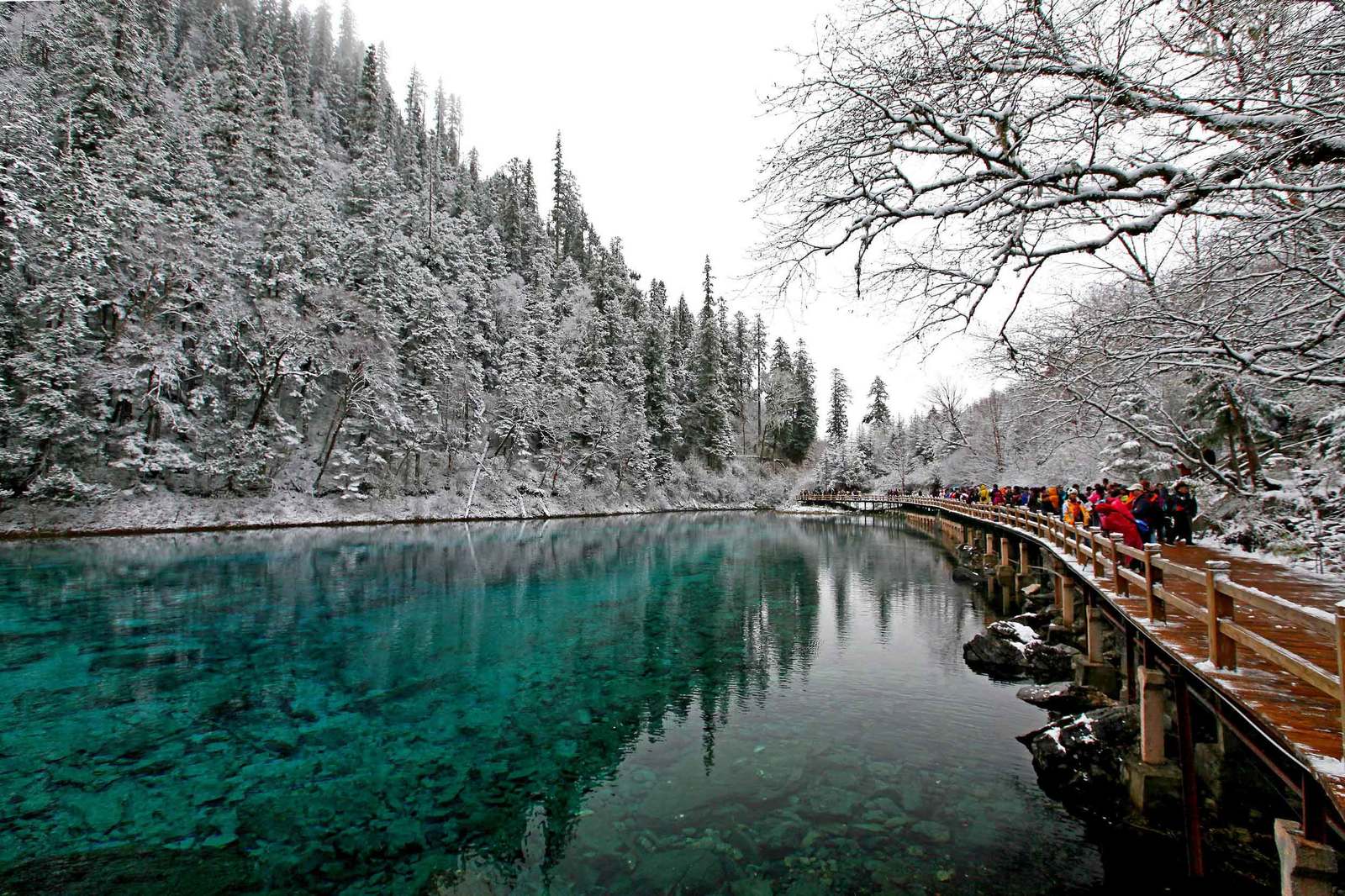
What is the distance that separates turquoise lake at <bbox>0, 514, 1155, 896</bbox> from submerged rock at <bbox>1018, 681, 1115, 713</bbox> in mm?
520

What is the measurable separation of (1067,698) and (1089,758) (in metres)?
3.23

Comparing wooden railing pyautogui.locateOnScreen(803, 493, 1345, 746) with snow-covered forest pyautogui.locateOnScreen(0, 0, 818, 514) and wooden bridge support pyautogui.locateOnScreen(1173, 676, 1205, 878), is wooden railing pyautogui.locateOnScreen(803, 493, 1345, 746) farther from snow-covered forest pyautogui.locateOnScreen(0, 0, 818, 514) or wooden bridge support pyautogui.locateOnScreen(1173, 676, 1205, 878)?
snow-covered forest pyautogui.locateOnScreen(0, 0, 818, 514)

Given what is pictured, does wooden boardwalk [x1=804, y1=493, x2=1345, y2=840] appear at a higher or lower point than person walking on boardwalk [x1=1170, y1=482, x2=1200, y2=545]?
lower

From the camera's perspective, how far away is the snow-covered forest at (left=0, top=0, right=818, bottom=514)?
104ft

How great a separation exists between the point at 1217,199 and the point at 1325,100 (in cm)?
118

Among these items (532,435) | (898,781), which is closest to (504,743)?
(898,781)

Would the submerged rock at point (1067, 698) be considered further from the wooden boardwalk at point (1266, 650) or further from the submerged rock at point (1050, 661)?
the wooden boardwalk at point (1266, 650)

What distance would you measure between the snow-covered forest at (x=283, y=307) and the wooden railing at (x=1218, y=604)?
4282 centimetres

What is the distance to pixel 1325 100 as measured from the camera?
3.99 meters

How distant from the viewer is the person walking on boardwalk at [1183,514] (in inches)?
616

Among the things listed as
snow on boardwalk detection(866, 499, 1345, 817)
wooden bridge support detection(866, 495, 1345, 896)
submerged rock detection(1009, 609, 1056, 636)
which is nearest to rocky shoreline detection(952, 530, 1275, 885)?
wooden bridge support detection(866, 495, 1345, 896)

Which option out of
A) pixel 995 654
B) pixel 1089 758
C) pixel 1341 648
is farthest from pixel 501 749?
pixel 995 654

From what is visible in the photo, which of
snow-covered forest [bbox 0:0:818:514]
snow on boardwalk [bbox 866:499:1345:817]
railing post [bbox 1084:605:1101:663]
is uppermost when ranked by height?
snow-covered forest [bbox 0:0:818:514]

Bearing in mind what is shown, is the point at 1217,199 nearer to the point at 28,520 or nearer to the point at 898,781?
the point at 898,781
